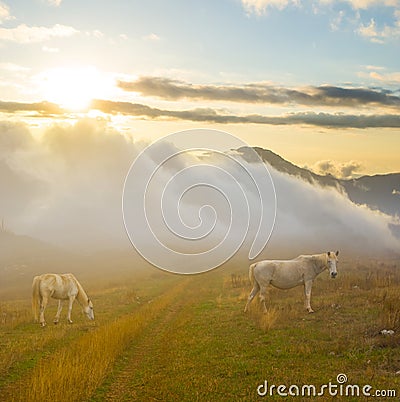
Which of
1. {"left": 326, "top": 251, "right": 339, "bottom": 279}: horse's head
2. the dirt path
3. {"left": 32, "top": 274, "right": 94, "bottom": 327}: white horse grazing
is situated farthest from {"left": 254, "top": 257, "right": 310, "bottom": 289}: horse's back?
{"left": 32, "top": 274, "right": 94, "bottom": 327}: white horse grazing

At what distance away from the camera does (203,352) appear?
1456 centimetres

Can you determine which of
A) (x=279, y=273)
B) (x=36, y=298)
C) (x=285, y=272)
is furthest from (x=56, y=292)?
(x=285, y=272)

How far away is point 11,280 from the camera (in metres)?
65.4

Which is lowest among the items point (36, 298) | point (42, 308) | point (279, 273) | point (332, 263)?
point (42, 308)

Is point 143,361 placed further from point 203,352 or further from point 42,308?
point 42,308

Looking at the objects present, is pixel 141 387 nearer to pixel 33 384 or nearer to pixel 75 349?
pixel 33 384

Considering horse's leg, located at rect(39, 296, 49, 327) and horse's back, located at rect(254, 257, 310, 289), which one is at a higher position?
horse's back, located at rect(254, 257, 310, 289)

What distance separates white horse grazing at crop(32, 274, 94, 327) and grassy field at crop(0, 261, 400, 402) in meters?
0.73

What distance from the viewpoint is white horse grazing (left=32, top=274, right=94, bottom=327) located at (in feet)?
71.4

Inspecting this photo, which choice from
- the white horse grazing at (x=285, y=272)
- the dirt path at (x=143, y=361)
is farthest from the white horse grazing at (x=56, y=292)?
the white horse grazing at (x=285, y=272)

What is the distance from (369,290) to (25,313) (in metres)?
18.4

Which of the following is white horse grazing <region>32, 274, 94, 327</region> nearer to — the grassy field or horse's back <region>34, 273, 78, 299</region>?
horse's back <region>34, 273, 78, 299</region>

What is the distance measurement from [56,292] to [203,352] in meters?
10.9

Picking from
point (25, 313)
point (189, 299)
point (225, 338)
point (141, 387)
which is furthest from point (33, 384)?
point (189, 299)
